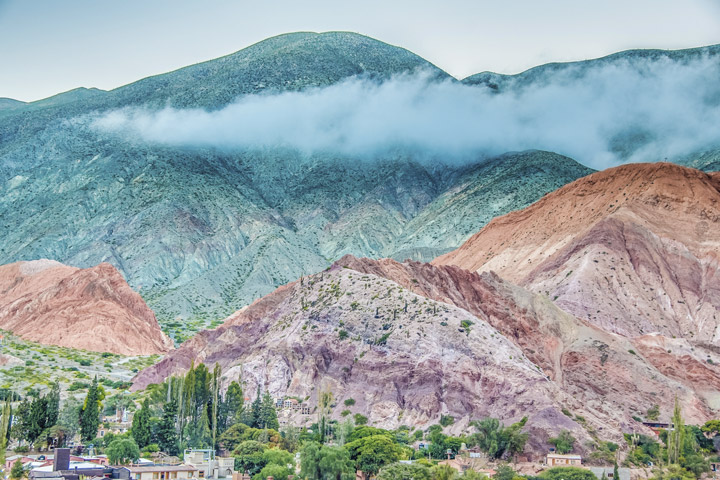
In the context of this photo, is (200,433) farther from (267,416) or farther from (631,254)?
(631,254)

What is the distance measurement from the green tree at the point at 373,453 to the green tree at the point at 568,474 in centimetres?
1123

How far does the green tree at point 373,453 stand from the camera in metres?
86.2

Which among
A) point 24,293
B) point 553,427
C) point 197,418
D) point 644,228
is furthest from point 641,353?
point 24,293

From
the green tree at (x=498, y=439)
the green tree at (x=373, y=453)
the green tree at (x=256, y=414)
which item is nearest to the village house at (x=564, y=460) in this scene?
the green tree at (x=498, y=439)

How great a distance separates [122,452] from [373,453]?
1891 cm

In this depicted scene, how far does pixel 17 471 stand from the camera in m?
67.6

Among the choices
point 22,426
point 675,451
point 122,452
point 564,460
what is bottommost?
point 564,460

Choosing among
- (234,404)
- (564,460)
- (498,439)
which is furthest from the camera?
Answer: (234,404)

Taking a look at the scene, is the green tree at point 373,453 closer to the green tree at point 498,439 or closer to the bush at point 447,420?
the green tree at point 498,439

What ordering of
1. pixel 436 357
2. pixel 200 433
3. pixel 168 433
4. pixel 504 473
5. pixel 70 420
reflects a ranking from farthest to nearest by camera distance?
pixel 436 357
pixel 70 420
pixel 200 433
pixel 168 433
pixel 504 473

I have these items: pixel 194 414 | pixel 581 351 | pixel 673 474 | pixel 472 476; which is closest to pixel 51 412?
pixel 194 414

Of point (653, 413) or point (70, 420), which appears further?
point (653, 413)

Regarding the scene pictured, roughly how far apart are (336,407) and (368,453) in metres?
23.1

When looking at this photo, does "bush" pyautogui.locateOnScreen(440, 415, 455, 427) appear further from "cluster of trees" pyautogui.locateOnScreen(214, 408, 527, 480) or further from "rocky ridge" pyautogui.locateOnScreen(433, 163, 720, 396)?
"rocky ridge" pyautogui.locateOnScreen(433, 163, 720, 396)
